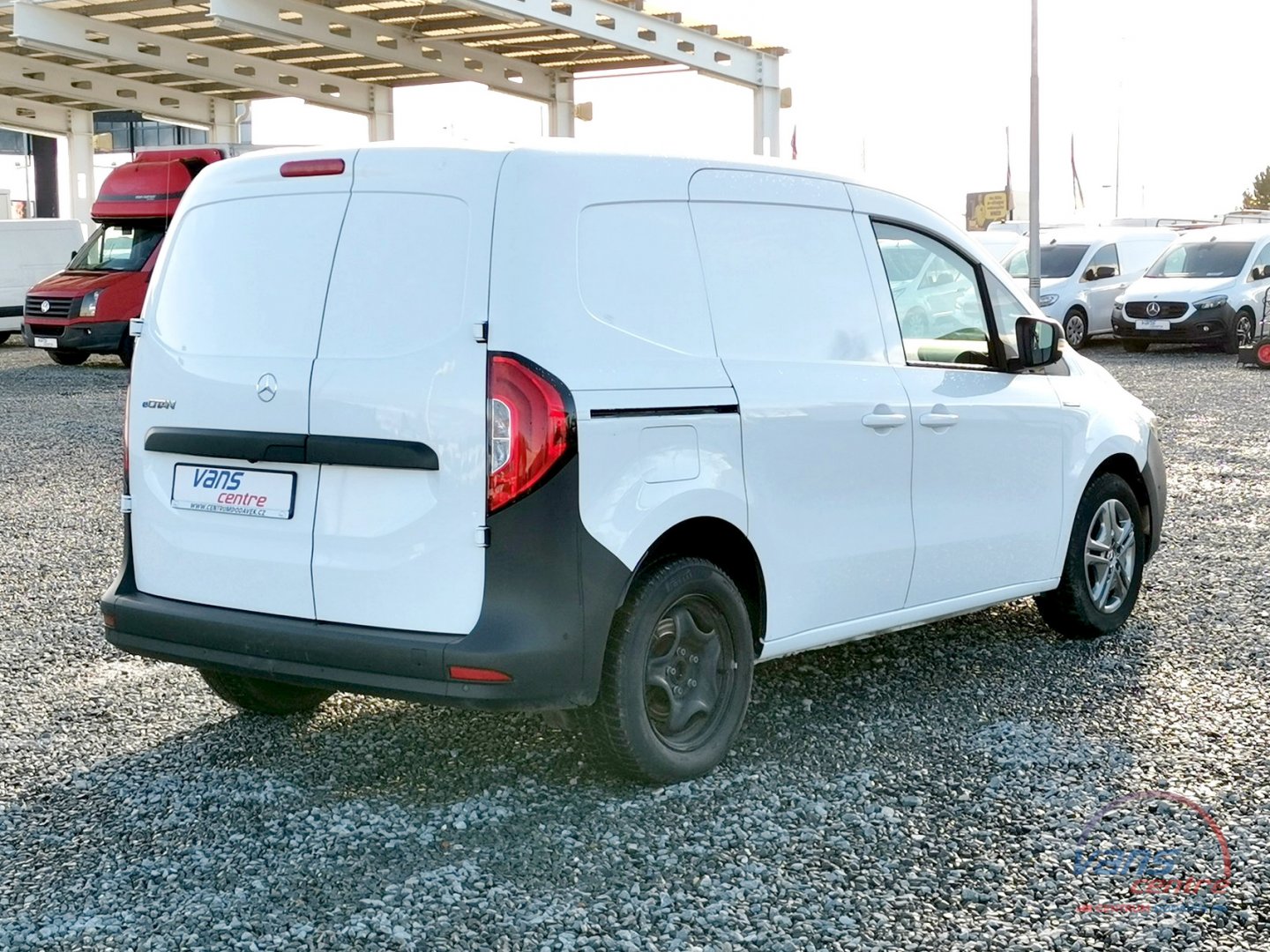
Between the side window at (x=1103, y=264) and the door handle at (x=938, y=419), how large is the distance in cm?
2327

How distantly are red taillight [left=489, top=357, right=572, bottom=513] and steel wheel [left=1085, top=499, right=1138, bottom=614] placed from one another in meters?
3.09

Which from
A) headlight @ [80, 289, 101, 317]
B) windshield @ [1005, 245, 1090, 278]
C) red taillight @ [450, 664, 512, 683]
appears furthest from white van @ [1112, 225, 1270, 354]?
red taillight @ [450, 664, 512, 683]

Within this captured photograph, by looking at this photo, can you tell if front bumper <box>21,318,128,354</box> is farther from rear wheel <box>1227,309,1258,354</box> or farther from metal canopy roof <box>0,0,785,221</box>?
rear wheel <box>1227,309,1258,354</box>

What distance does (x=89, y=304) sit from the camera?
75.4 ft

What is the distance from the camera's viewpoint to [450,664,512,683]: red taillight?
439cm

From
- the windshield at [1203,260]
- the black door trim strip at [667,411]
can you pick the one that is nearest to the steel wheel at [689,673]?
the black door trim strip at [667,411]

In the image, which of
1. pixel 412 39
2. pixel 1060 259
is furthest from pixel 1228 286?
pixel 412 39

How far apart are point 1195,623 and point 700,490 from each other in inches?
130

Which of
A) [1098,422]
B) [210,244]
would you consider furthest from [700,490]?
[1098,422]

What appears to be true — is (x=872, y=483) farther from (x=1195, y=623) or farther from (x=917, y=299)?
(x=1195, y=623)

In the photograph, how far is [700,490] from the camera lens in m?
4.79

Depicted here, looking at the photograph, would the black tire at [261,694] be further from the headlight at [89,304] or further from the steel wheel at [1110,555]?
the headlight at [89,304]

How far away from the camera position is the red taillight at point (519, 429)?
438 centimetres

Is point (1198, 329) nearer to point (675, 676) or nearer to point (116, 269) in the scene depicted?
point (116, 269)
